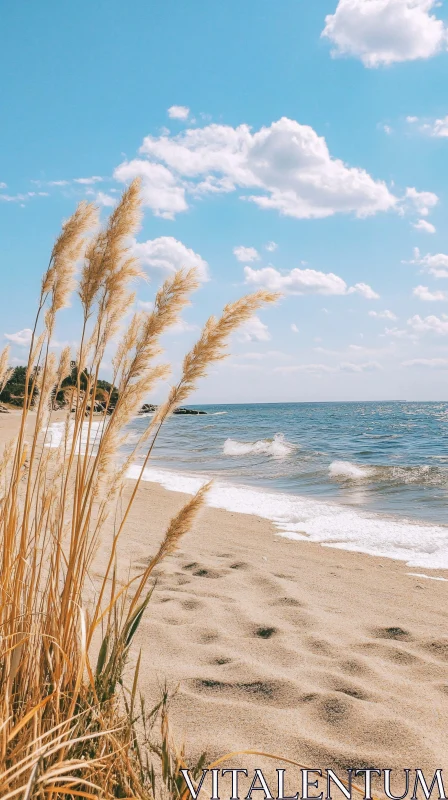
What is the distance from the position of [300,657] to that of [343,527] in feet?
15.5

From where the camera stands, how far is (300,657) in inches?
119

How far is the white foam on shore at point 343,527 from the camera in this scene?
6.32 metres

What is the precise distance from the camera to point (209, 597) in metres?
3.95

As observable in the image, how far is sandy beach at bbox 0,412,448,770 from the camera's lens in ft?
7.38

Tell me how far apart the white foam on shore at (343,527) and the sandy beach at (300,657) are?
94 cm

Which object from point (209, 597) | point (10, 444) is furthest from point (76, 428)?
point (209, 597)

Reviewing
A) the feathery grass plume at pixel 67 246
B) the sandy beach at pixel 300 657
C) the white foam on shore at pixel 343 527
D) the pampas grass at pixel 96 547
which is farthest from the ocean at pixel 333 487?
the sandy beach at pixel 300 657

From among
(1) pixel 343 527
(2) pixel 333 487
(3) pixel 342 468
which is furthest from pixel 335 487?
(1) pixel 343 527

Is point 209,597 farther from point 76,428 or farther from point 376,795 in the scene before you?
point 76,428

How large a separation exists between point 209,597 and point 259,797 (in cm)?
205

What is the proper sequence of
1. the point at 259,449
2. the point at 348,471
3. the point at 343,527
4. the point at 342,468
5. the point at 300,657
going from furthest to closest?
the point at 259,449 → the point at 342,468 → the point at 348,471 → the point at 343,527 → the point at 300,657

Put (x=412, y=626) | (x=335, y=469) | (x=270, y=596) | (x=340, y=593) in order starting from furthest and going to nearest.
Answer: (x=335, y=469) < (x=340, y=593) < (x=270, y=596) < (x=412, y=626)

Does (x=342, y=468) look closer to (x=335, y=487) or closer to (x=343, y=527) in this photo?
(x=335, y=487)

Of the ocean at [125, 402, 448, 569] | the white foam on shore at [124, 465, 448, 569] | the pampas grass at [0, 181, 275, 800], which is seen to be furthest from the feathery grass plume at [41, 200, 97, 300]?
the white foam on shore at [124, 465, 448, 569]
